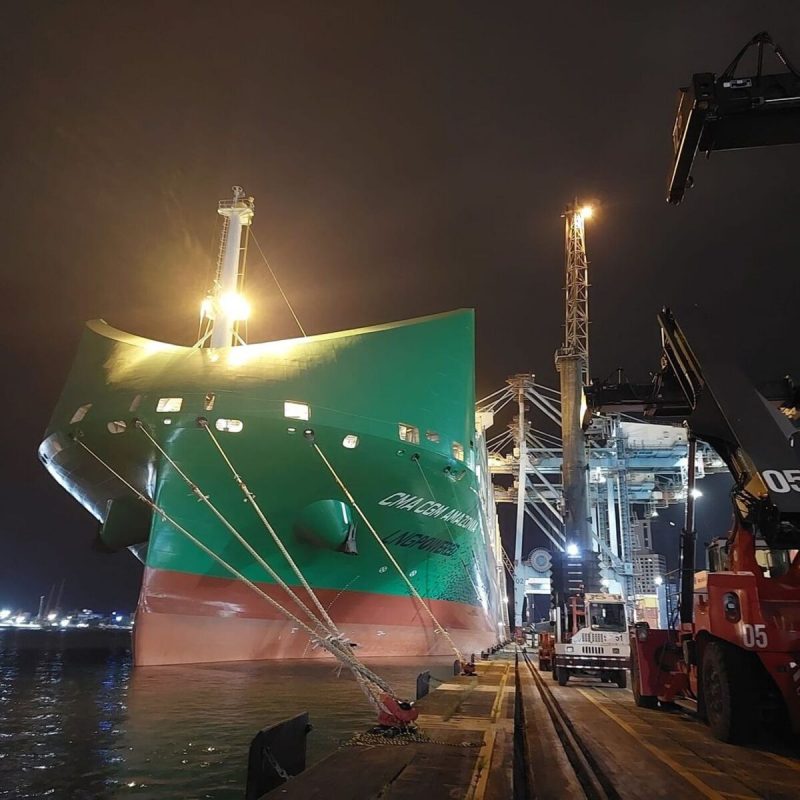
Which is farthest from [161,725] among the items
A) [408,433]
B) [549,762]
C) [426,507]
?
[426,507]

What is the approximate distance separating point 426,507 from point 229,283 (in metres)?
12.3

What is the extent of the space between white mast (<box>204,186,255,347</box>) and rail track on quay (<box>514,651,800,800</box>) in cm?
1899

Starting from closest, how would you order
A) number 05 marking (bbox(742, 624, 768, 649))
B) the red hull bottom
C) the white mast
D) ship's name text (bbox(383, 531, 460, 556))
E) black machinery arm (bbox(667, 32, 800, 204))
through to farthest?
1. number 05 marking (bbox(742, 624, 768, 649))
2. black machinery arm (bbox(667, 32, 800, 204))
3. the red hull bottom
4. ship's name text (bbox(383, 531, 460, 556))
5. the white mast

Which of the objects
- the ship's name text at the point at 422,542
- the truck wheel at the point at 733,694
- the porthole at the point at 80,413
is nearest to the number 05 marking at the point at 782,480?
the truck wheel at the point at 733,694

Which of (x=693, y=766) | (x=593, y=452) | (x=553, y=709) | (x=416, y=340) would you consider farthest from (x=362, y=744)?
(x=593, y=452)

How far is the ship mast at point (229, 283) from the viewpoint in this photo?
953 inches

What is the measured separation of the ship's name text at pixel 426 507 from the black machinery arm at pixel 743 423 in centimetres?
1098

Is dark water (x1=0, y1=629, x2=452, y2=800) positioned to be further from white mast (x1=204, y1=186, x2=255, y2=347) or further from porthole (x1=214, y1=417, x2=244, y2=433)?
white mast (x1=204, y1=186, x2=255, y2=347)

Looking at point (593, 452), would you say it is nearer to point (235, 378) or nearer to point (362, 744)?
point (235, 378)

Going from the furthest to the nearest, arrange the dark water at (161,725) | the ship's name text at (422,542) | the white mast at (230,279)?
the white mast at (230,279)
the ship's name text at (422,542)
the dark water at (161,725)

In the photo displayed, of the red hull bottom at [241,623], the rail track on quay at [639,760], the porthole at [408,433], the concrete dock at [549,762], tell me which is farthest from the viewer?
the porthole at [408,433]

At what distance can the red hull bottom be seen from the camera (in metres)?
17.2

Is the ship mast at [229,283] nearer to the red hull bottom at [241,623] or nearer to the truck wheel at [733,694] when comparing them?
the red hull bottom at [241,623]

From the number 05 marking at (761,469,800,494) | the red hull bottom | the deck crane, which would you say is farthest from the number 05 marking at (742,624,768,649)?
the red hull bottom
